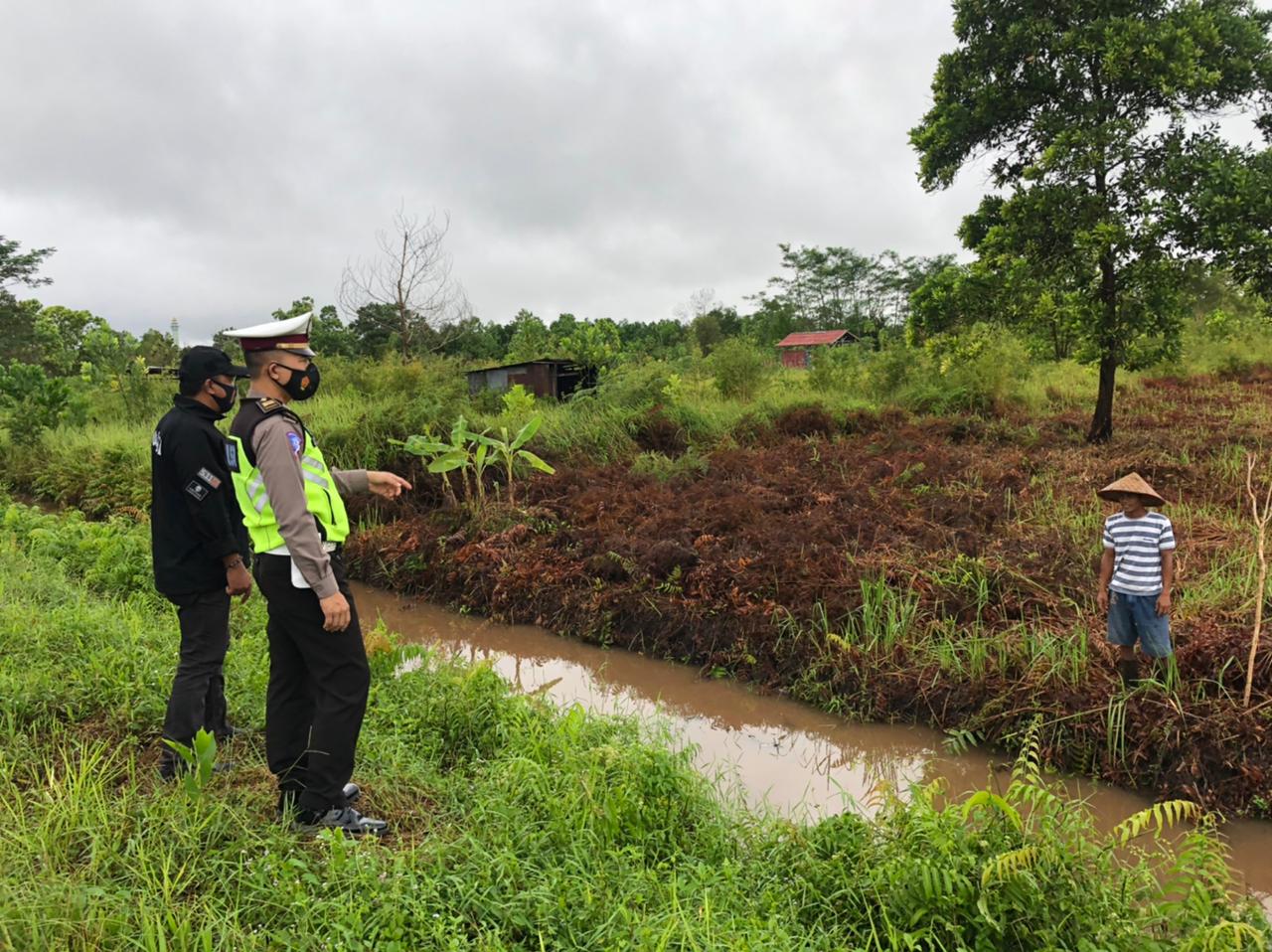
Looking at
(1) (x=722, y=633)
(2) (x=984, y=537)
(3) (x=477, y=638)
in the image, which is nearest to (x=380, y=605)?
(3) (x=477, y=638)

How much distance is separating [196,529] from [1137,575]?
14.8 feet

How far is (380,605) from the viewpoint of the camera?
7137mm

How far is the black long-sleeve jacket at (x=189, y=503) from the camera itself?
3.11 m

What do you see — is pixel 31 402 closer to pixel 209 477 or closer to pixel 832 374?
pixel 209 477

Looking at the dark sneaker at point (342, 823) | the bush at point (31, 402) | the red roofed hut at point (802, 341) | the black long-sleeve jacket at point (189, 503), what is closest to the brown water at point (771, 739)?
the dark sneaker at point (342, 823)

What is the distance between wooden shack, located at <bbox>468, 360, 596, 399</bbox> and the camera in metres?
13.1

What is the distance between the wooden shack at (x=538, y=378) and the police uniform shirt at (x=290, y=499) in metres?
10.3

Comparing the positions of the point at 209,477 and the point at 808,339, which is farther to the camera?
the point at 808,339

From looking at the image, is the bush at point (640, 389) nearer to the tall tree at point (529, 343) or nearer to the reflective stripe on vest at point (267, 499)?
the tall tree at point (529, 343)

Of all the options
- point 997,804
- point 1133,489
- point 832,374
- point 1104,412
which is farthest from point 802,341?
point 997,804

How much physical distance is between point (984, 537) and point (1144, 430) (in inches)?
211

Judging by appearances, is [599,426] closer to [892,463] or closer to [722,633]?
[892,463]

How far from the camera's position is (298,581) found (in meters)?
2.56

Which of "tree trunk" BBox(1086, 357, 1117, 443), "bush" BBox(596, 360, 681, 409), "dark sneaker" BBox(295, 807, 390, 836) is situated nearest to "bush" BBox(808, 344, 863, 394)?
"bush" BBox(596, 360, 681, 409)
